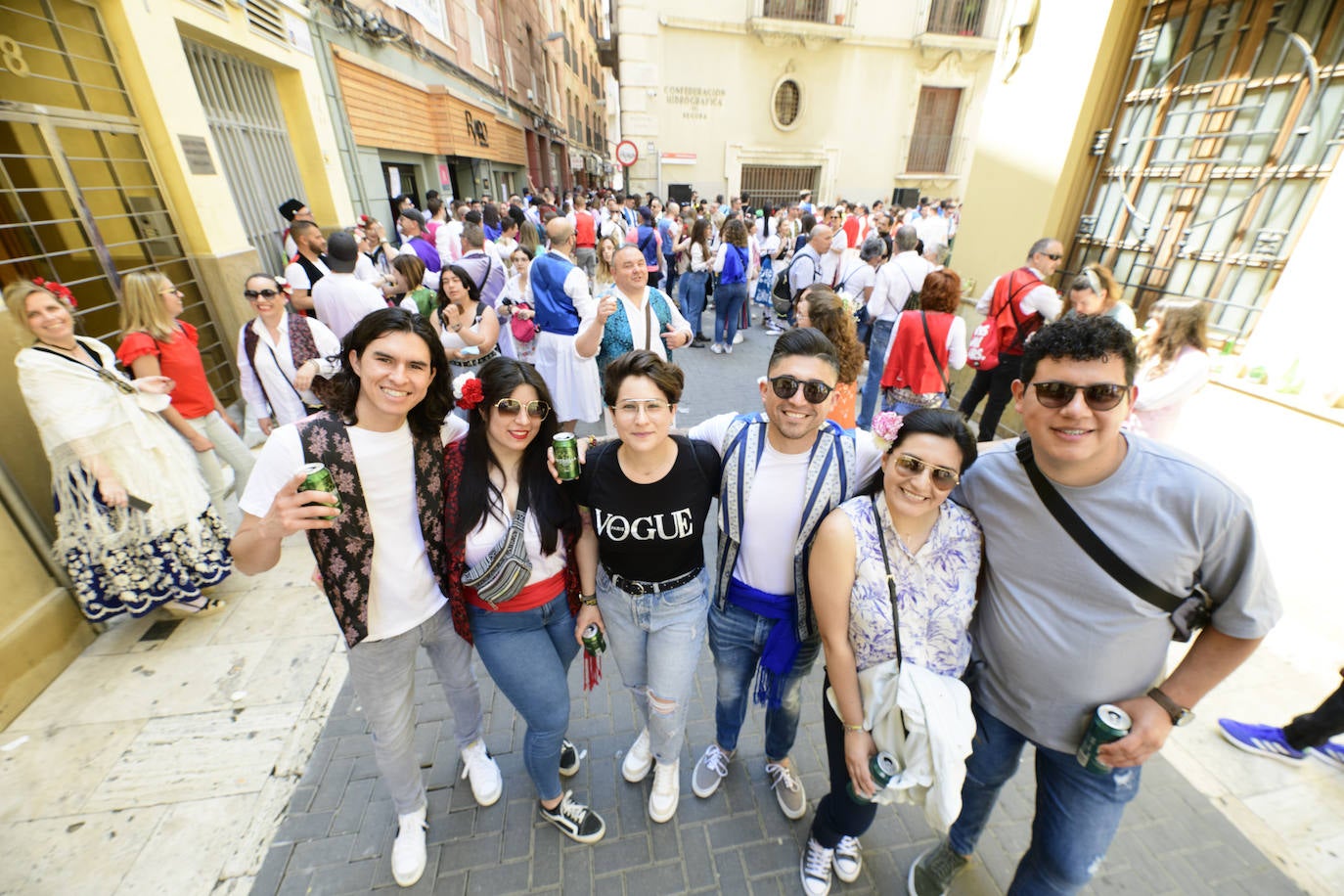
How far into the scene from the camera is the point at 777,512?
207cm

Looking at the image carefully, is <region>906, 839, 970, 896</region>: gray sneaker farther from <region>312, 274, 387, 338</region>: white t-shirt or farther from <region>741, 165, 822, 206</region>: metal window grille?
<region>741, 165, 822, 206</region>: metal window grille

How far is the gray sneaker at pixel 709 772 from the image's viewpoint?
2.64 m

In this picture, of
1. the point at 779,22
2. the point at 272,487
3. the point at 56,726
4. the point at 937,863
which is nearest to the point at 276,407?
the point at 56,726

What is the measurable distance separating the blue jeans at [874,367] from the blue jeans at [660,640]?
4.68 meters

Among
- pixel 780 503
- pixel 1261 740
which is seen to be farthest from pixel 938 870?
pixel 1261 740

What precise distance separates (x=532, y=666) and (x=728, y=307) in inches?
295

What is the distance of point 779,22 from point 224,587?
2671cm

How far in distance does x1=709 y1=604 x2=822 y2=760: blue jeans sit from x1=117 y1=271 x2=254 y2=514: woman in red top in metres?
3.85

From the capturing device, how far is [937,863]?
7.34ft

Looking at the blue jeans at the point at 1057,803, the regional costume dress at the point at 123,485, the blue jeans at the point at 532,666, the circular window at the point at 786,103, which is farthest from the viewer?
the circular window at the point at 786,103

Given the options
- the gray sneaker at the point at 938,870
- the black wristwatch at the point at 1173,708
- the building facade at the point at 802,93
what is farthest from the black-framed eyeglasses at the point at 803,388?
the building facade at the point at 802,93

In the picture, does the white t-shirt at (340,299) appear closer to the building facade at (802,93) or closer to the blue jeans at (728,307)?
the blue jeans at (728,307)

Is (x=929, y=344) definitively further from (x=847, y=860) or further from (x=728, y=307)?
(x=728, y=307)

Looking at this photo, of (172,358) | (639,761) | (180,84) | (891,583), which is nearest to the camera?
(891,583)
